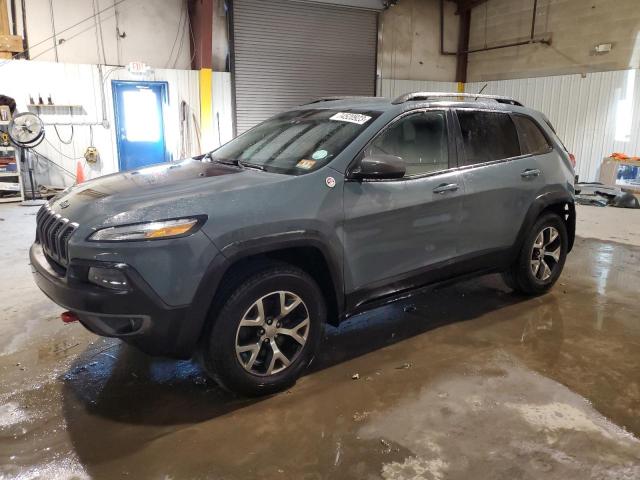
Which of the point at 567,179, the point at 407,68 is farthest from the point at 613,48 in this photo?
the point at 567,179

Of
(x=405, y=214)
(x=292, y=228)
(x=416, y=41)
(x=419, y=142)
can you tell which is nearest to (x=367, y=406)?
(x=292, y=228)

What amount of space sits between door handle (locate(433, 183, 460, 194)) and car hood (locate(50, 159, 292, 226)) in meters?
1.09

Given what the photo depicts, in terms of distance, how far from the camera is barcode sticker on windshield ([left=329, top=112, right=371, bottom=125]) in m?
3.21

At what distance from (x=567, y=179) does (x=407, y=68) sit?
10776 mm

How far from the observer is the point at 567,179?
14.0ft

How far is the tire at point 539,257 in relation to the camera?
4090 millimetres

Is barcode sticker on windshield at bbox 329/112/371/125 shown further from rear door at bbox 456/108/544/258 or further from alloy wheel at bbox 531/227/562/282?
alloy wheel at bbox 531/227/562/282

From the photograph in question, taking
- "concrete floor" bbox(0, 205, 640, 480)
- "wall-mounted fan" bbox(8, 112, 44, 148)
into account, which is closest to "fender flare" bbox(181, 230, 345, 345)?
"concrete floor" bbox(0, 205, 640, 480)

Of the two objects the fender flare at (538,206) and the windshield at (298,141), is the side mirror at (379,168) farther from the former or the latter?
the fender flare at (538,206)

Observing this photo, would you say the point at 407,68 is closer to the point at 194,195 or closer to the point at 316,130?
the point at 316,130

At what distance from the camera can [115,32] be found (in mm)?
10344

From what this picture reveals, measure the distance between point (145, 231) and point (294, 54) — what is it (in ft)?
34.9

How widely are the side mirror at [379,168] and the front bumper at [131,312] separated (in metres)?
1.20

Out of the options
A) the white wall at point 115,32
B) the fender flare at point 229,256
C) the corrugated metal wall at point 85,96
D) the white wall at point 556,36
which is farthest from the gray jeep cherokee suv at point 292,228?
the white wall at point 556,36
